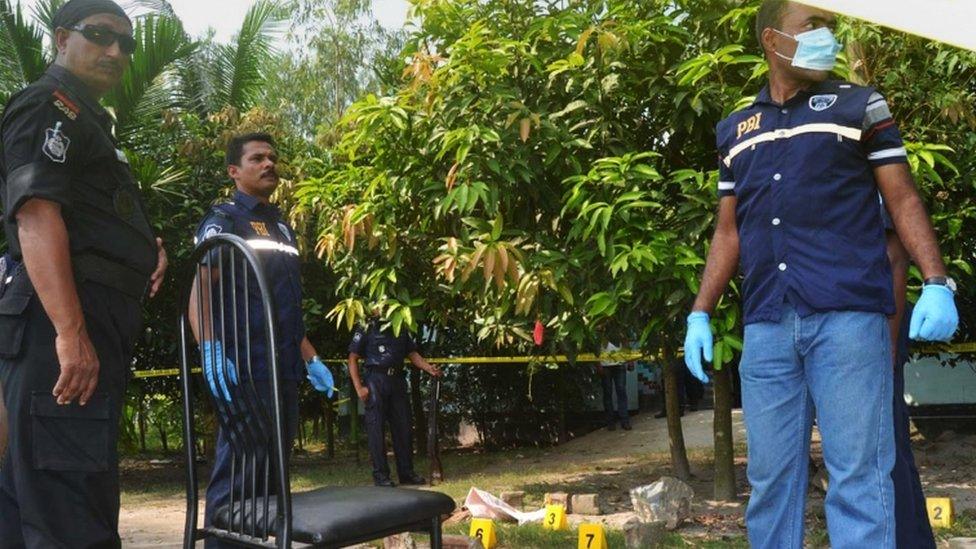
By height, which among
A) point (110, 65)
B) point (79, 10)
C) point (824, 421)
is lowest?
point (824, 421)

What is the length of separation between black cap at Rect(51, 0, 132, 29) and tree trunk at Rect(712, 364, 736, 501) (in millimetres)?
5382

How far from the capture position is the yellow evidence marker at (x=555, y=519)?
6.53m

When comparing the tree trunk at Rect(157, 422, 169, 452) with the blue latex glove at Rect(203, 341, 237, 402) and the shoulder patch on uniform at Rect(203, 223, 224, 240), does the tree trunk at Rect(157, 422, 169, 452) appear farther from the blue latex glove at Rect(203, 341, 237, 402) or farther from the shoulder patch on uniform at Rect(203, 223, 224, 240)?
the blue latex glove at Rect(203, 341, 237, 402)

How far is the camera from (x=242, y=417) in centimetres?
259

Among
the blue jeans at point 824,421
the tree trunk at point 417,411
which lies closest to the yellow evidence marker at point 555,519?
the blue jeans at point 824,421

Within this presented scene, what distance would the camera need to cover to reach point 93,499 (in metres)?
2.82

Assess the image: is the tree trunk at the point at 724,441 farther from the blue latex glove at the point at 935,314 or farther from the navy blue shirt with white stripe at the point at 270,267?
the blue latex glove at the point at 935,314

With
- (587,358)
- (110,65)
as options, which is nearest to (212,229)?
(110,65)

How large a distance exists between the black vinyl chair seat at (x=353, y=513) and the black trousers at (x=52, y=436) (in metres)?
0.38

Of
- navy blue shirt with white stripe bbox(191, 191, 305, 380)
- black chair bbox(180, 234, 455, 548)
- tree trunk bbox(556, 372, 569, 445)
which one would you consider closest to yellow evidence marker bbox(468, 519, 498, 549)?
navy blue shirt with white stripe bbox(191, 191, 305, 380)

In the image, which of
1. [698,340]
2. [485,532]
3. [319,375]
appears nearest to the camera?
[698,340]

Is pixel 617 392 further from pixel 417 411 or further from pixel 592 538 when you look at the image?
pixel 592 538

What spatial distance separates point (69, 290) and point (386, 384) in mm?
7975

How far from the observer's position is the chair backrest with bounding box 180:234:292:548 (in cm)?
236
